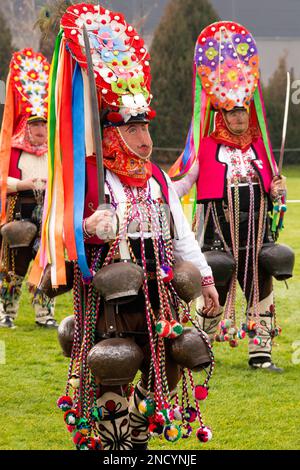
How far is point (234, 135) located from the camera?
561 centimetres

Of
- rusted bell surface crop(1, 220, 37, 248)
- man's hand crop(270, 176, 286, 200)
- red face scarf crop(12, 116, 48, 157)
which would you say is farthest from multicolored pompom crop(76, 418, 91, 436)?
red face scarf crop(12, 116, 48, 157)

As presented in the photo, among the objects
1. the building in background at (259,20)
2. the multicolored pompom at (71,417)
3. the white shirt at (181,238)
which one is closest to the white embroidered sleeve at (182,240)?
the white shirt at (181,238)

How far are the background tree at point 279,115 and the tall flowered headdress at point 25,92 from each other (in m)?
15.4

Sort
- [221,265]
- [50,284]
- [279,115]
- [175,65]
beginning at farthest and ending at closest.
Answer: [279,115] < [175,65] < [221,265] < [50,284]

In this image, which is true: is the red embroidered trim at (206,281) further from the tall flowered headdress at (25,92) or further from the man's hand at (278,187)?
the tall flowered headdress at (25,92)

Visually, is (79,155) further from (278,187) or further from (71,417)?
(278,187)

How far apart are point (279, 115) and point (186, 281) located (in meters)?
18.8

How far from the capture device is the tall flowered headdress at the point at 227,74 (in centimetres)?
554

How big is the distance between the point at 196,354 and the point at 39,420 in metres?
1.65

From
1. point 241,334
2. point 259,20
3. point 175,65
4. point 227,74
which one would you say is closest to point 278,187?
point 227,74

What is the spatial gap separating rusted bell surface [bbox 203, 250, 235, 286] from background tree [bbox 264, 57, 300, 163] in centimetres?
1661

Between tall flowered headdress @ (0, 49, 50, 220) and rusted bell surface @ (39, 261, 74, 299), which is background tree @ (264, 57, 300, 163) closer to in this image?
tall flowered headdress @ (0, 49, 50, 220)

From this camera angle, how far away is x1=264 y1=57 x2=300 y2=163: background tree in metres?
21.9

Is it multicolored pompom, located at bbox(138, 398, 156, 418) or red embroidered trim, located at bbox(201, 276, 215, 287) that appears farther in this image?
red embroidered trim, located at bbox(201, 276, 215, 287)
